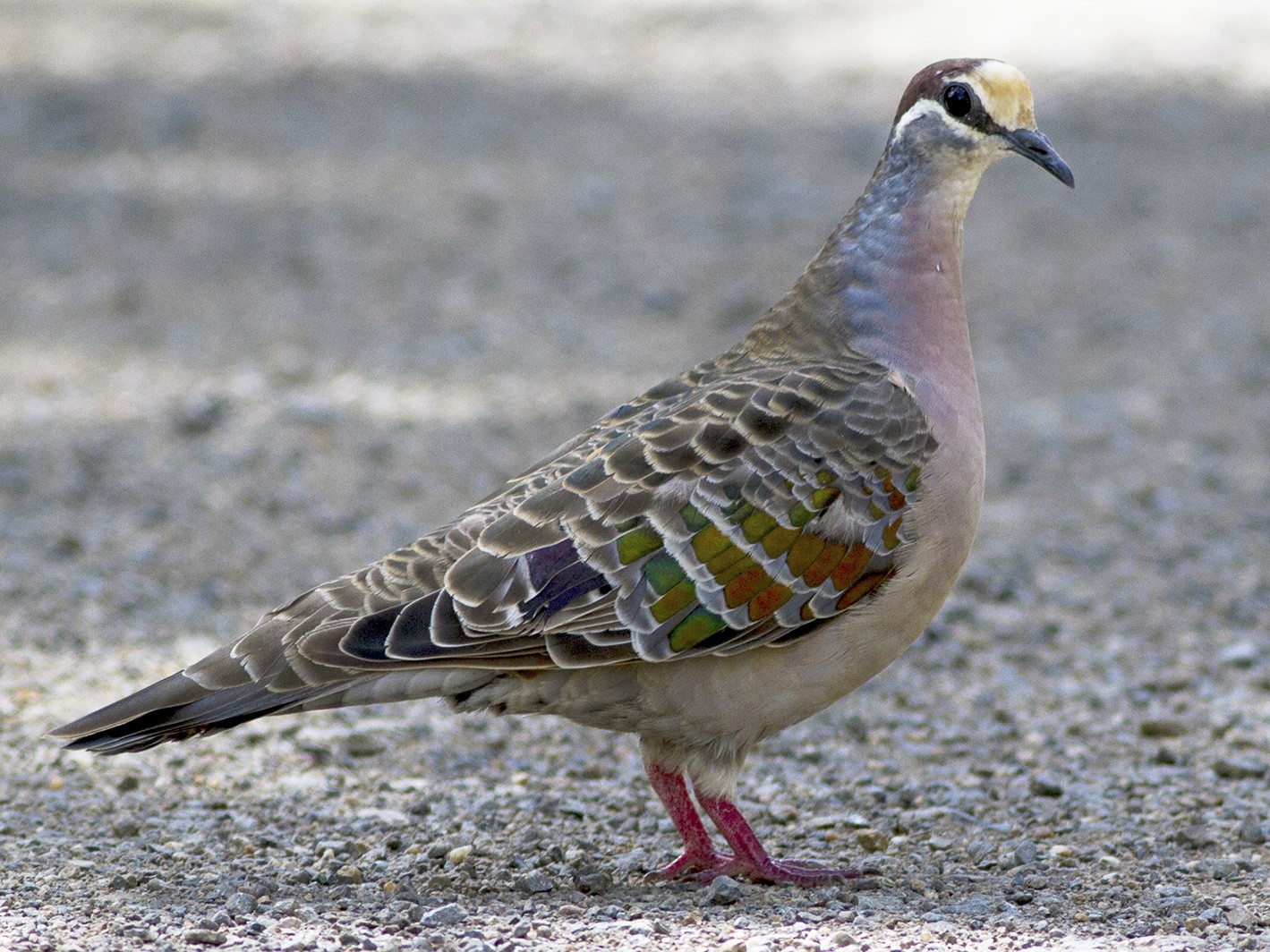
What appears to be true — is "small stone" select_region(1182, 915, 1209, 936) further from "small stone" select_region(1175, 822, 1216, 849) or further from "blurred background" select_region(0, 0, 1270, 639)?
"blurred background" select_region(0, 0, 1270, 639)

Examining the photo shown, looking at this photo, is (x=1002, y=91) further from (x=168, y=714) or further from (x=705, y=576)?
(x=168, y=714)

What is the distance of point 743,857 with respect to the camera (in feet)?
14.4

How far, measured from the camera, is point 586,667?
414 centimetres

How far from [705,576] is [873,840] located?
104cm

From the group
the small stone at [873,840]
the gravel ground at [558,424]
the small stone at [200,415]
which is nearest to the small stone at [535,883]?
the gravel ground at [558,424]

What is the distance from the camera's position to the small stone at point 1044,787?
5.05 metres

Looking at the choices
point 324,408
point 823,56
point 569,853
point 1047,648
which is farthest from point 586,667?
point 823,56

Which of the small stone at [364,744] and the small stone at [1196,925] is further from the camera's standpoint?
the small stone at [364,744]

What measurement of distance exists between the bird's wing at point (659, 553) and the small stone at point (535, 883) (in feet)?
1.94

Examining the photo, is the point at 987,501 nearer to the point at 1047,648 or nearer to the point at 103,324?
the point at 1047,648

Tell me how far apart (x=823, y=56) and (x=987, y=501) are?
6.53 m

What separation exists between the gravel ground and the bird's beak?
5.96 ft

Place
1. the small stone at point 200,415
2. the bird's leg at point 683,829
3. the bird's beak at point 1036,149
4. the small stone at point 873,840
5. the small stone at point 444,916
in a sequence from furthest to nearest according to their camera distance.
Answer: the small stone at point 200,415
the small stone at point 873,840
the bird's beak at point 1036,149
the bird's leg at point 683,829
the small stone at point 444,916

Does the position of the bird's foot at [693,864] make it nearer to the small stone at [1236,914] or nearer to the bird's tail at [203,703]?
the bird's tail at [203,703]
